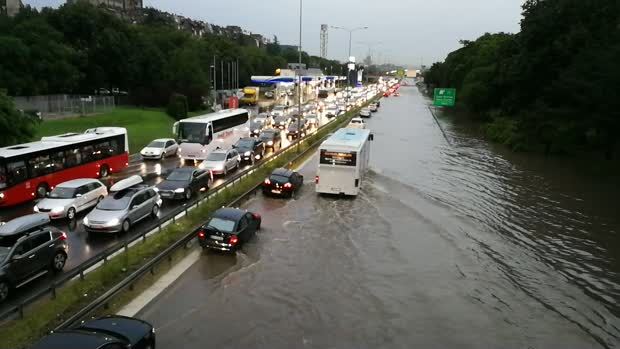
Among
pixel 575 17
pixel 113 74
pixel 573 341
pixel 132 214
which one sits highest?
pixel 575 17

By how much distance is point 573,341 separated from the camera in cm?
1309

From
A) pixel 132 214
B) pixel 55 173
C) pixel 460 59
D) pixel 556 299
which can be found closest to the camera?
pixel 556 299

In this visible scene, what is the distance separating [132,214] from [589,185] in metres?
30.1

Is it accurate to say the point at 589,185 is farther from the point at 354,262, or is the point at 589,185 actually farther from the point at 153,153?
the point at 153,153

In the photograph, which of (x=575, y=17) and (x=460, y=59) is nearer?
(x=575, y=17)

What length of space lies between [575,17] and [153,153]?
41533 millimetres

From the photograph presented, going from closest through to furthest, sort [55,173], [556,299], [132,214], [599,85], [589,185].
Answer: [556,299], [132,214], [55,173], [589,185], [599,85]

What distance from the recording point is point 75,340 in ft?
30.1

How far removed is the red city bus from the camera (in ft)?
68.9

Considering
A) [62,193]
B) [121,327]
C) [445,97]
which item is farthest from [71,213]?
[445,97]

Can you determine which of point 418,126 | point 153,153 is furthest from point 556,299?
point 418,126

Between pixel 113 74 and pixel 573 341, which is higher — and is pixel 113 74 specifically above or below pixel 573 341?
above

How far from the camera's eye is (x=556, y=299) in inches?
612

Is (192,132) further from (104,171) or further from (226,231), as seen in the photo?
(226,231)
